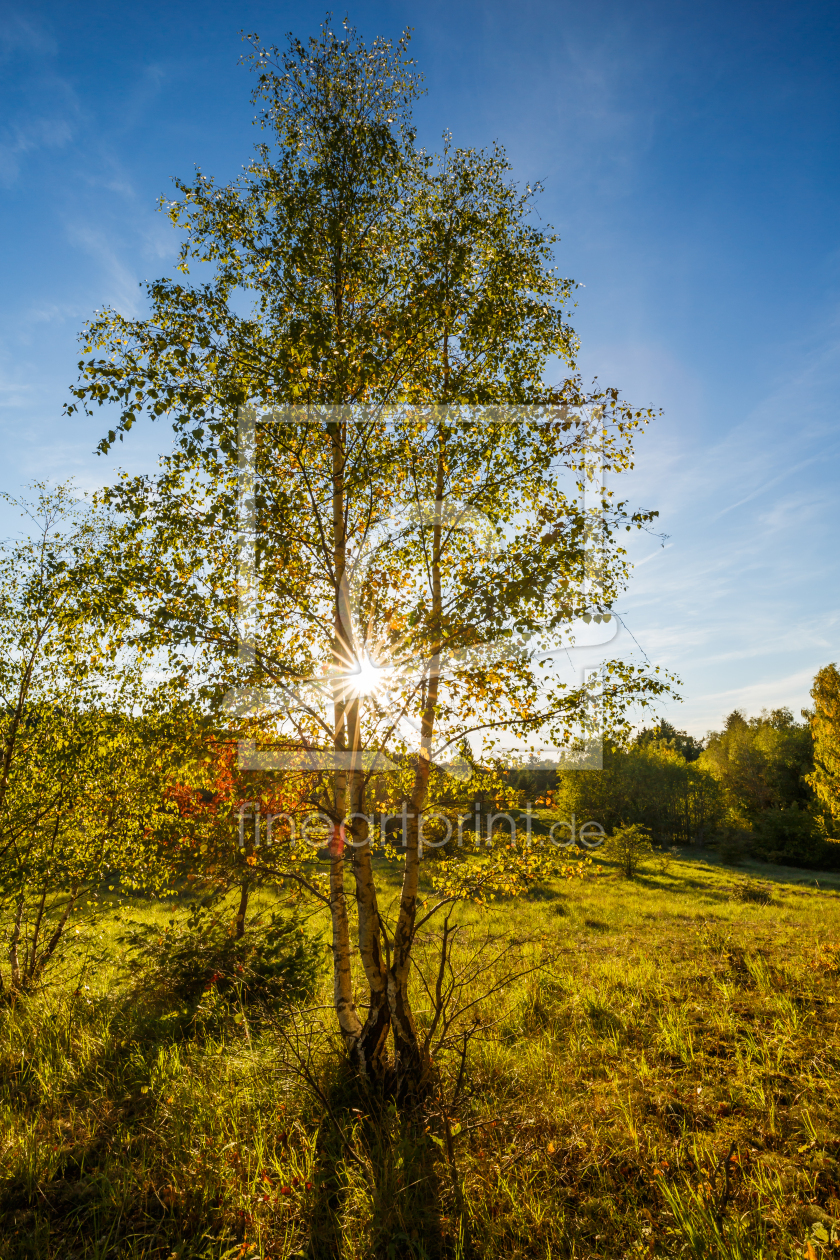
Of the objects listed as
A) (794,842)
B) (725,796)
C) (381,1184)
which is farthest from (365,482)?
(725,796)

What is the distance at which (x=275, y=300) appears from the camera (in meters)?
5.92

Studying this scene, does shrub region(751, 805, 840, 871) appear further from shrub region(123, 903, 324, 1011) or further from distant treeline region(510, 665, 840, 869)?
shrub region(123, 903, 324, 1011)

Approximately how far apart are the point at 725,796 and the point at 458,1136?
51.4 metres

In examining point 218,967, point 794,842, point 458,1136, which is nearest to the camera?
point 458,1136

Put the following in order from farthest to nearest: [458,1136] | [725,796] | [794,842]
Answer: [725,796]
[794,842]
[458,1136]

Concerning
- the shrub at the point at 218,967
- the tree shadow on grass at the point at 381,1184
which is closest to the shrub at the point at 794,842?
the shrub at the point at 218,967

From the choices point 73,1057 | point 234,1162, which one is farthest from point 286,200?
point 73,1057

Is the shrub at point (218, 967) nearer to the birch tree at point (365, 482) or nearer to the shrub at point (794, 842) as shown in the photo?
the birch tree at point (365, 482)

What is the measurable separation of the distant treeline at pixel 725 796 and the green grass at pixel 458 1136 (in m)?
24.8

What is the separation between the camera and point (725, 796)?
47.2m

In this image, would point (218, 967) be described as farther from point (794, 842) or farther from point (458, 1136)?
point (794, 842)

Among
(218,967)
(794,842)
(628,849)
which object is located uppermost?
(218,967)

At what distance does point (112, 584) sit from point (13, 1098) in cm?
554

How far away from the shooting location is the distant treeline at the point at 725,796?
37375mm
